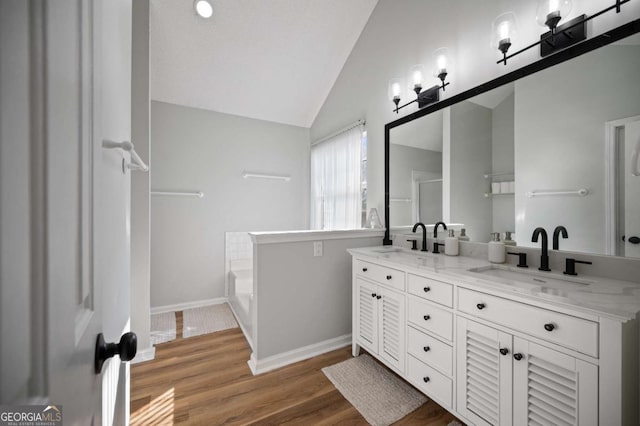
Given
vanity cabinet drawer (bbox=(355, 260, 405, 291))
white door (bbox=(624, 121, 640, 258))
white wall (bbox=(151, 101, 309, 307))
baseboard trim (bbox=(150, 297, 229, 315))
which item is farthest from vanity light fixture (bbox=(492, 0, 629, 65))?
baseboard trim (bbox=(150, 297, 229, 315))

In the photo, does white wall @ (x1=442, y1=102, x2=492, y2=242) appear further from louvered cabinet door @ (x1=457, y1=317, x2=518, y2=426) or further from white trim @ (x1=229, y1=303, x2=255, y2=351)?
white trim @ (x1=229, y1=303, x2=255, y2=351)

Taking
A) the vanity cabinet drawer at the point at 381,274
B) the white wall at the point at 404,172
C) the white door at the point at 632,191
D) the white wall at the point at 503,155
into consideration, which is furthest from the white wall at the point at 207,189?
the white door at the point at 632,191

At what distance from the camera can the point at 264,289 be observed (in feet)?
6.48

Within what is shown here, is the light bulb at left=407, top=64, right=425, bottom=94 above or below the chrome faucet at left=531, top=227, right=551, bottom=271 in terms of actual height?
above

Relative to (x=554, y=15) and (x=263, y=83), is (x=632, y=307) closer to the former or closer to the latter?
(x=554, y=15)

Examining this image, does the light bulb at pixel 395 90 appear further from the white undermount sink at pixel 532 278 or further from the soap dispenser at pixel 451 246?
the white undermount sink at pixel 532 278

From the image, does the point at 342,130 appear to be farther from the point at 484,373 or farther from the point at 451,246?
the point at 484,373

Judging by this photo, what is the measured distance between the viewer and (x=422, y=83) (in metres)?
2.20

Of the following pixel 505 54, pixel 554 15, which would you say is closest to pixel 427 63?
pixel 505 54

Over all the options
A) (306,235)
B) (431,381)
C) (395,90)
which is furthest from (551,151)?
(306,235)

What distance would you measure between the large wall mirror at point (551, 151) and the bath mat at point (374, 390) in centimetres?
112

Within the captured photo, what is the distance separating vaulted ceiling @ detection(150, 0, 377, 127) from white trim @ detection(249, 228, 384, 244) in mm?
2053

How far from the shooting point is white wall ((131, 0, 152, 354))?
2.07m

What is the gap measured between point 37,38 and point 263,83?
128 inches
